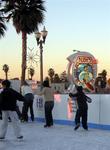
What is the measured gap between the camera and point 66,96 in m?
22.0

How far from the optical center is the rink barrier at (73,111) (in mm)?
19203

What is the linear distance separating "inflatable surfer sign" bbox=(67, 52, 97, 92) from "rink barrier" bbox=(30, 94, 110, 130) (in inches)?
108

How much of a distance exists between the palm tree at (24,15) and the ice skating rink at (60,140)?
22191 mm

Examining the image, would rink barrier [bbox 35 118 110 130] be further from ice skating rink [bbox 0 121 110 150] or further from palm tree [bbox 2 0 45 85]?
palm tree [bbox 2 0 45 85]

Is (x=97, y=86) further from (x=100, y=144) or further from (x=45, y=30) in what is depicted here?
(x=100, y=144)

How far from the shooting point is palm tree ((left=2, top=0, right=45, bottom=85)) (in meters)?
40.7

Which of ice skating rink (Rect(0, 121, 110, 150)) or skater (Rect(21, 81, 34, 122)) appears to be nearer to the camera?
ice skating rink (Rect(0, 121, 110, 150))

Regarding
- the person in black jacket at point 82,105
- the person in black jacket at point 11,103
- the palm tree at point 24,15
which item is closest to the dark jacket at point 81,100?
the person in black jacket at point 82,105

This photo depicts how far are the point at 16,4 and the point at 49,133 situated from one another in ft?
83.1

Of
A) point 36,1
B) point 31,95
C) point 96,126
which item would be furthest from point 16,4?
point 96,126

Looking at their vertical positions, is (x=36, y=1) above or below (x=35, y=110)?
above

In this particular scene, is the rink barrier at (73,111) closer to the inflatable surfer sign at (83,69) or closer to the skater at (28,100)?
the skater at (28,100)

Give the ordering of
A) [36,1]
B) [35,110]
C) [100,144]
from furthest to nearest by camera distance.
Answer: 1. [36,1]
2. [35,110]
3. [100,144]

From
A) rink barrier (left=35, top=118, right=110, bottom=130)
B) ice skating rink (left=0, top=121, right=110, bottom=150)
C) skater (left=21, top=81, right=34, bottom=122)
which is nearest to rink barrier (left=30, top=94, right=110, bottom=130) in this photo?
rink barrier (left=35, top=118, right=110, bottom=130)
